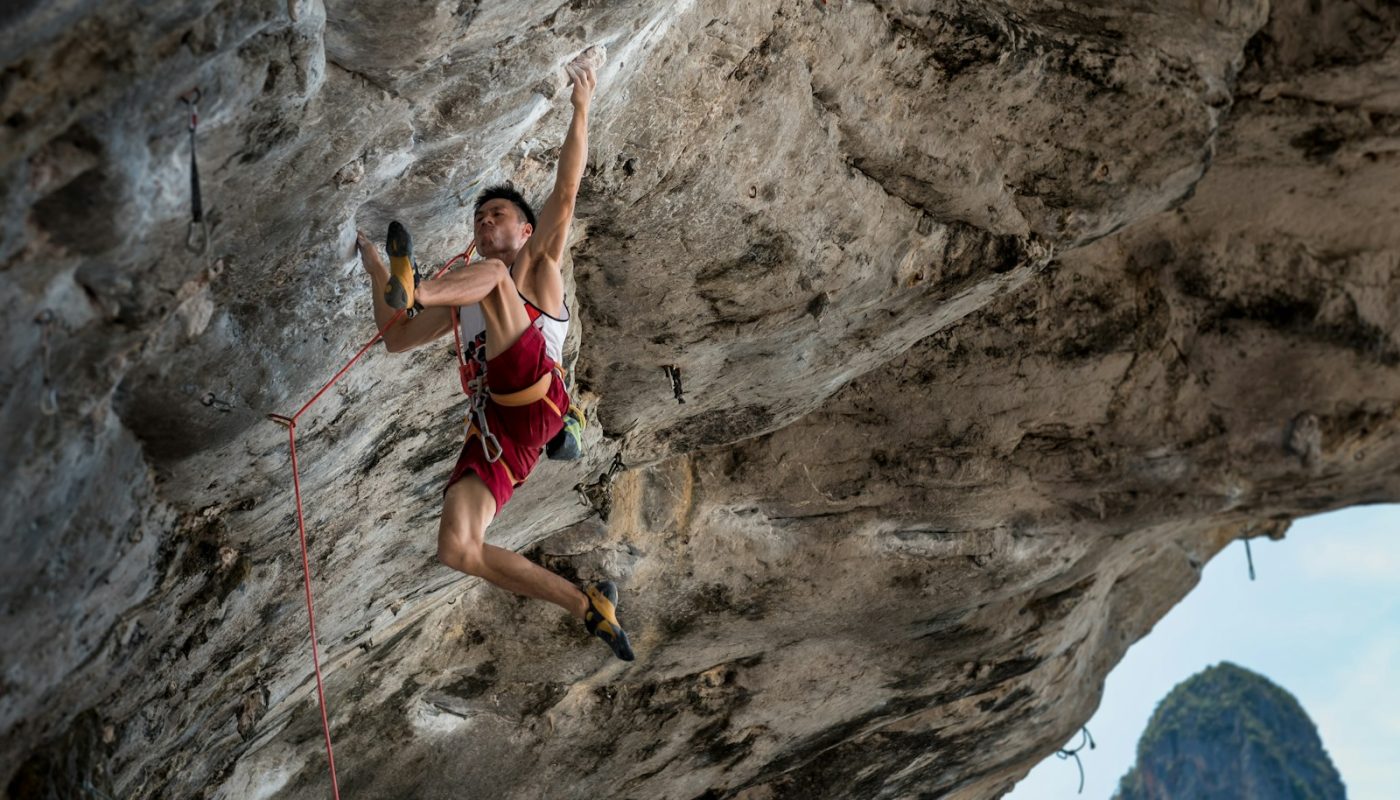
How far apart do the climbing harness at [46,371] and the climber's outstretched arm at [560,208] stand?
161 centimetres

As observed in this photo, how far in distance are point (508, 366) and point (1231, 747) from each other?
21401 mm

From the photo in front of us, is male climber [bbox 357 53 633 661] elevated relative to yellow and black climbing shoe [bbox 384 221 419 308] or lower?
lower

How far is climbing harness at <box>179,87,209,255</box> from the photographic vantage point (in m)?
3.32

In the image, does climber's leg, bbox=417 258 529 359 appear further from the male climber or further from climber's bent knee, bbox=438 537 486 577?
climber's bent knee, bbox=438 537 486 577

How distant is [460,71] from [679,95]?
4.29ft

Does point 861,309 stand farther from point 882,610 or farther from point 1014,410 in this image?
point 882,610

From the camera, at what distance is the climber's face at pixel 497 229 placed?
4.70 metres

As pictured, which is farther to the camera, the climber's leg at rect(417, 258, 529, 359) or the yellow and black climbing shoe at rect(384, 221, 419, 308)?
the climber's leg at rect(417, 258, 529, 359)

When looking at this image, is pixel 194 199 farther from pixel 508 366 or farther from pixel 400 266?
pixel 508 366

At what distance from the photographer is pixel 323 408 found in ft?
16.4

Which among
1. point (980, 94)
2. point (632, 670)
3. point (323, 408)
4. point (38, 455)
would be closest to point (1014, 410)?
point (980, 94)

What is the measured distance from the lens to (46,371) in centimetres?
343

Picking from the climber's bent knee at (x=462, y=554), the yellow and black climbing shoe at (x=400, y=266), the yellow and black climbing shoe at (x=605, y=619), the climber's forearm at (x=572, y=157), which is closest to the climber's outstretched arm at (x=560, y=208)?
the climber's forearm at (x=572, y=157)

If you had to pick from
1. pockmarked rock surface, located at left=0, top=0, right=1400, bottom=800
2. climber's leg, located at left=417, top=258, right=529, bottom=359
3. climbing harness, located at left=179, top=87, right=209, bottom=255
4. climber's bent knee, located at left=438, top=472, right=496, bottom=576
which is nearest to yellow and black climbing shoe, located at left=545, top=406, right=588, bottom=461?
climber's bent knee, located at left=438, top=472, right=496, bottom=576
